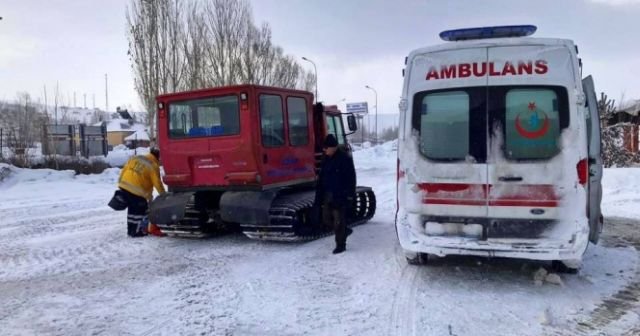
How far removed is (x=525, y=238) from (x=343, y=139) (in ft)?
18.5

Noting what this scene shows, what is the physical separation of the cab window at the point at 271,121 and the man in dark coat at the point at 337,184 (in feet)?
3.55

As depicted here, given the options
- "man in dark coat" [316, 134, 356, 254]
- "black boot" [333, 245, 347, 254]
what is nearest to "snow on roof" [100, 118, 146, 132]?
"man in dark coat" [316, 134, 356, 254]

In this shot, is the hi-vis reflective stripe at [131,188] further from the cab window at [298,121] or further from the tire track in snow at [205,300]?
the cab window at [298,121]

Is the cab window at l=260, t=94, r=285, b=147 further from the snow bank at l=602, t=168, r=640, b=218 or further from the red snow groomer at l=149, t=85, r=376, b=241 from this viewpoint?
the snow bank at l=602, t=168, r=640, b=218

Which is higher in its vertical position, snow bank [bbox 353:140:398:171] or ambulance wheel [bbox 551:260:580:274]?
snow bank [bbox 353:140:398:171]

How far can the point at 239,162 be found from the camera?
7.91 meters

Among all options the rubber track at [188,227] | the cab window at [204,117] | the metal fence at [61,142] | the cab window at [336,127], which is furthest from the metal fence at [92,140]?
the cab window at [204,117]

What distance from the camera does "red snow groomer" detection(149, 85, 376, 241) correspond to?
7.84 metres

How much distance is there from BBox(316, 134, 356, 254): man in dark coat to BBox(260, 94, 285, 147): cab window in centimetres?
108

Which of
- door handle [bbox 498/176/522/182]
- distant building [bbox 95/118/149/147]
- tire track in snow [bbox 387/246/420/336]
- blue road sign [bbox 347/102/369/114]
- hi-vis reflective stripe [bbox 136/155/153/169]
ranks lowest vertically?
tire track in snow [bbox 387/246/420/336]

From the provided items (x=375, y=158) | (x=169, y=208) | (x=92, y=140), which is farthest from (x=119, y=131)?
(x=169, y=208)

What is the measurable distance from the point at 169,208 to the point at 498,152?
5.24 meters

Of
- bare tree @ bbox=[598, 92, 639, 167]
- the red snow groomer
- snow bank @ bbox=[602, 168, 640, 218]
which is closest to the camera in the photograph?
the red snow groomer

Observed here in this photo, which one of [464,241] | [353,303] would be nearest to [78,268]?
[353,303]
